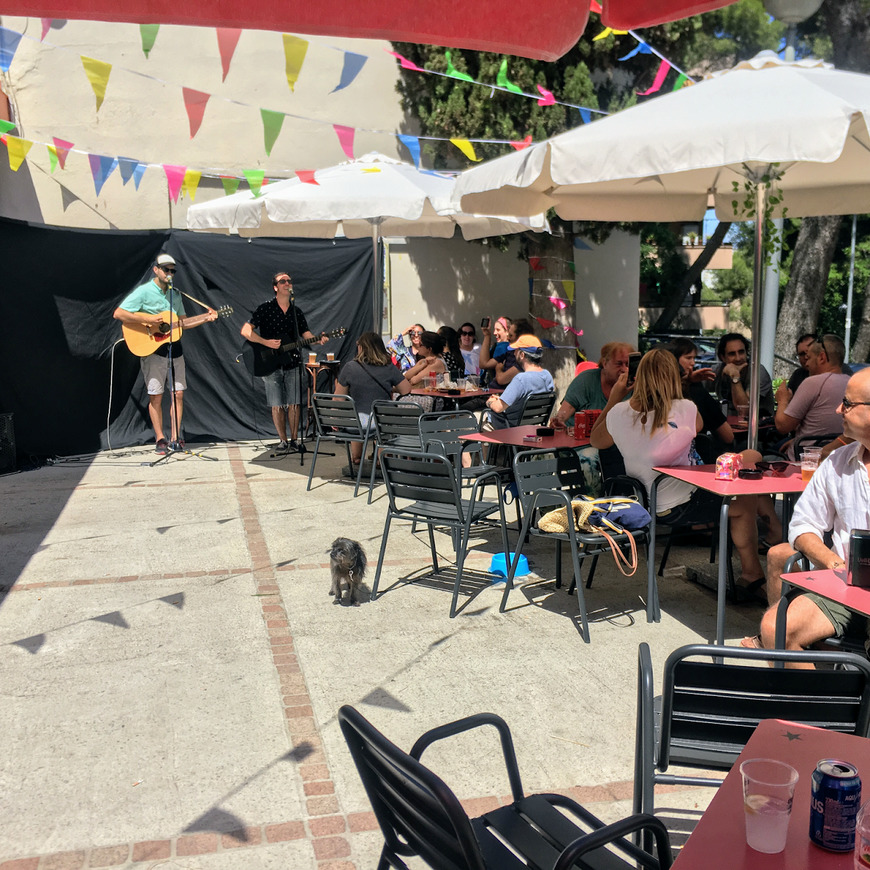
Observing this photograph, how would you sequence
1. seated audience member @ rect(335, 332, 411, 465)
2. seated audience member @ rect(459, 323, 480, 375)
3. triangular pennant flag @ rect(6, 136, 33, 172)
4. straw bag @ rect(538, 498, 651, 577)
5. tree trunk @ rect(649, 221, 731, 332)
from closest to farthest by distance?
straw bag @ rect(538, 498, 651, 577)
seated audience member @ rect(335, 332, 411, 465)
triangular pennant flag @ rect(6, 136, 33, 172)
seated audience member @ rect(459, 323, 480, 375)
tree trunk @ rect(649, 221, 731, 332)

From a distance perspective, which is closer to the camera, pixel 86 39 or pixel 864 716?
pixel 864 716

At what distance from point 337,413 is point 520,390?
176 cm

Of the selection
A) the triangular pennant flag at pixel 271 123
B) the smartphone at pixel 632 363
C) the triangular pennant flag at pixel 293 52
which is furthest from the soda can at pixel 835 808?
the triangular pennant flag at pixel 271 123

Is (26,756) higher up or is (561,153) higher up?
(561,153)

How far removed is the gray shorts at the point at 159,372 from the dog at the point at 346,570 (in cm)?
566

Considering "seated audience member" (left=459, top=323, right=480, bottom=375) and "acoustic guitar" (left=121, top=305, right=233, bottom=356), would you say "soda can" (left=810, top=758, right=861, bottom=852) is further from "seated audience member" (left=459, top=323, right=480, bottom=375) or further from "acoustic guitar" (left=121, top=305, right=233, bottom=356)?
"seated audience member" (left=459, top=323, right=480, bottom=375)

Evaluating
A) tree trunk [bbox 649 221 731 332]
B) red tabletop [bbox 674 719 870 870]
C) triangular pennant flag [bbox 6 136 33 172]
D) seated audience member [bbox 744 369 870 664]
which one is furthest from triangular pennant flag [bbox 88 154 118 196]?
tree trunk [bbox 649 221 731 332]

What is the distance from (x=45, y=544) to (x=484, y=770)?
166 inches

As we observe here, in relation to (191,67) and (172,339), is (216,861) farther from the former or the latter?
(191,67)

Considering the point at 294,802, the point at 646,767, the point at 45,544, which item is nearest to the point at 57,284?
the point at 45,544

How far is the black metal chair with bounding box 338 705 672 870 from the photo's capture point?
61.8 inches

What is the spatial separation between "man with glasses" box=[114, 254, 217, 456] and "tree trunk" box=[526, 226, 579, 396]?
4.82m

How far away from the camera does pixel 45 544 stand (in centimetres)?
629

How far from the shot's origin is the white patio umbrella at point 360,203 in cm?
780
